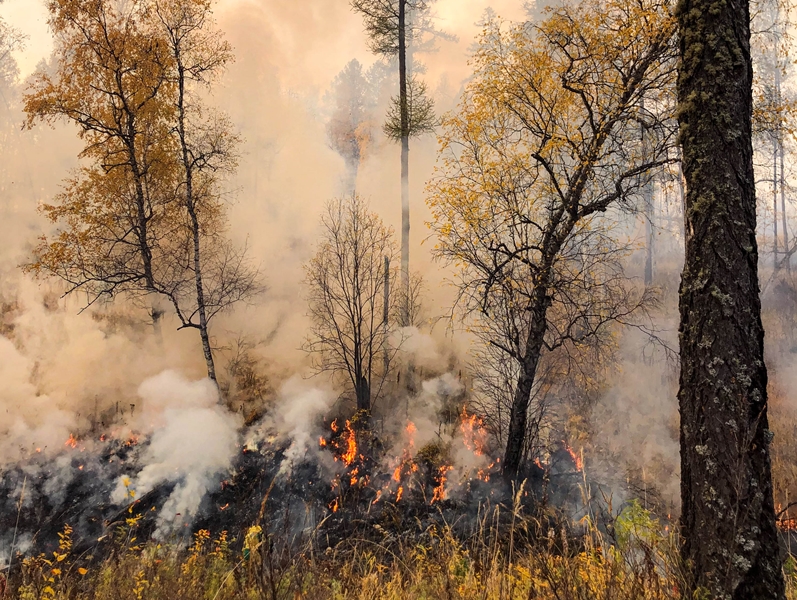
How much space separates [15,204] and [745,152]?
89.7ft

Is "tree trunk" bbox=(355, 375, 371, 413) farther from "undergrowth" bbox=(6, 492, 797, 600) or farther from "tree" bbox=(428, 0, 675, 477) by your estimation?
"undergrowth" bbox=(6, 492, 797, 600)

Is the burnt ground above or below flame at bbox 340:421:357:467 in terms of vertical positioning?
below

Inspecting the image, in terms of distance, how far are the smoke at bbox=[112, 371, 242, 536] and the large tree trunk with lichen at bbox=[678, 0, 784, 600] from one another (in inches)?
360

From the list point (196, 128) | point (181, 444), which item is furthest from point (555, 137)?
point (181, 444)

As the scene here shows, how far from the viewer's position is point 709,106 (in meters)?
2.66

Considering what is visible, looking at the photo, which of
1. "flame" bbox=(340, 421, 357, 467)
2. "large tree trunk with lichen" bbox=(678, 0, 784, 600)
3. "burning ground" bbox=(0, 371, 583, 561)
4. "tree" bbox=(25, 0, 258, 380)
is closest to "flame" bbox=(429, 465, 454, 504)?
"burning ground" bbox=(0, 371, 583, 561)

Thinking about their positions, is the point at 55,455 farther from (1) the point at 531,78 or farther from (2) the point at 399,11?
(2) the point at 399,11

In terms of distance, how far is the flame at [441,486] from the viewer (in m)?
8.92

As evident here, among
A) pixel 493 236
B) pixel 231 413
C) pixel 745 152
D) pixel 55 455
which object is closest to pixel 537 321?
pixel 493 236

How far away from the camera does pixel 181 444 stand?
9.61 metres

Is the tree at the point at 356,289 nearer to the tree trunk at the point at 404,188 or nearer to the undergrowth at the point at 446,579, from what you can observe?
the tree trunk at the point at 404,188

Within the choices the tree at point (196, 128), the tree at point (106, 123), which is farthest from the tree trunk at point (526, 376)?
the tree at point (106, 123)

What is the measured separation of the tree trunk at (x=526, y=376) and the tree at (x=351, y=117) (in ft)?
63.9

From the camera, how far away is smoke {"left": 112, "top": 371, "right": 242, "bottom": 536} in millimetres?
8672
